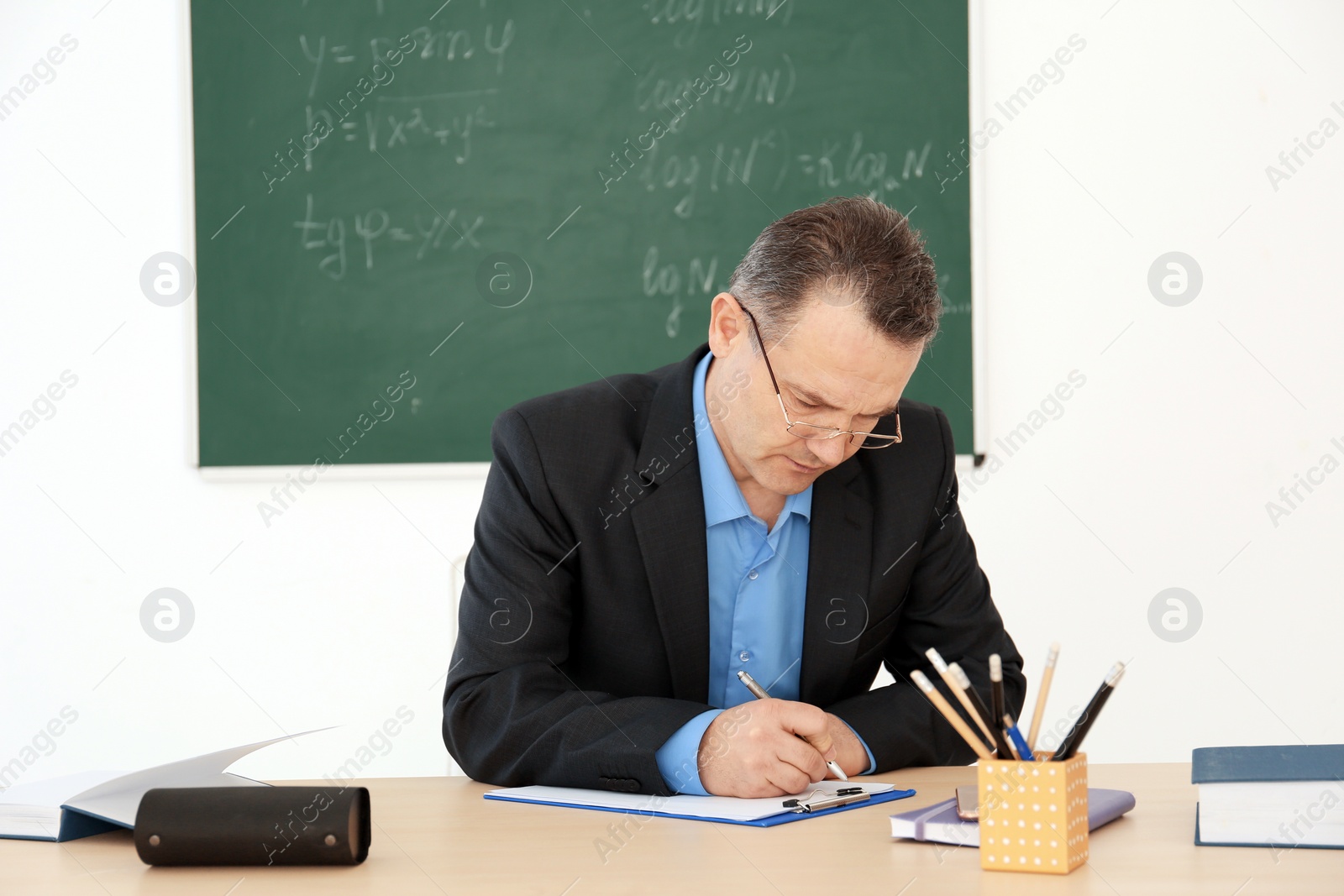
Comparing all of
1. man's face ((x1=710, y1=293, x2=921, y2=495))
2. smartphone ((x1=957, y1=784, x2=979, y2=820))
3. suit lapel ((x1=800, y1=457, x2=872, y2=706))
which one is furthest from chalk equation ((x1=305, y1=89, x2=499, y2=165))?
smartphone ((x1=957, y1=784, x2=979, y2=820))

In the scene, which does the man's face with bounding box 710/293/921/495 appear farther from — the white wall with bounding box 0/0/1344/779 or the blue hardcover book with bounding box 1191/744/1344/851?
the white wall with bounding box 0/0/1344/779

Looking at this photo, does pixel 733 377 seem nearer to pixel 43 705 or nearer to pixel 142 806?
pixel 142 806

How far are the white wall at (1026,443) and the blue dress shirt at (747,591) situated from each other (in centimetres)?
119

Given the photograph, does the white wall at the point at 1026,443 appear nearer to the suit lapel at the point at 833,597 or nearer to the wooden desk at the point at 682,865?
the suit lapel at the point at 833,597

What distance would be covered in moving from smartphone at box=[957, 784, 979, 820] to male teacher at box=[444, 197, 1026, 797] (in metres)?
0.24

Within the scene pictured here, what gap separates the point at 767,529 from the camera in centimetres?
181

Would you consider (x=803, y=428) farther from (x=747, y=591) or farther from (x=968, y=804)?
(x=968, y=804)

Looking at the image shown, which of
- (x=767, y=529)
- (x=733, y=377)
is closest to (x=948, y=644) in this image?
(x=767, y=529)

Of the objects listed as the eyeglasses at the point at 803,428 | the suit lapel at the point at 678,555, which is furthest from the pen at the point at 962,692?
the suit lapel at the point at 678,555

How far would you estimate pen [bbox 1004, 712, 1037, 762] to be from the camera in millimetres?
1021

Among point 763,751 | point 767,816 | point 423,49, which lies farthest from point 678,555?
point 423,49

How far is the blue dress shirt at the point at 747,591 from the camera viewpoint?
176 centimetres

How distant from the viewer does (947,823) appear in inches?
43.1

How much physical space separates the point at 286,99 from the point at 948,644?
210 centimetres
